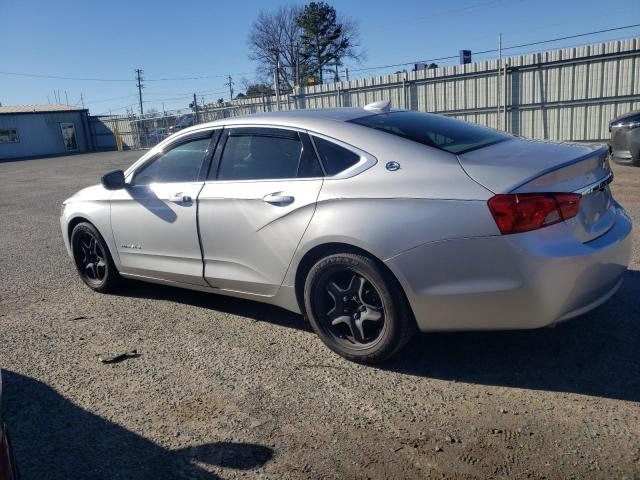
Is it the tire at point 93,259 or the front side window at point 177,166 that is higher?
the front side window at point 177,166

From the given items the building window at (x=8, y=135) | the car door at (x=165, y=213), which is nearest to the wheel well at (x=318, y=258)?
the car door at (x=165, y=213)

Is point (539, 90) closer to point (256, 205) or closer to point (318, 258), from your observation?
point (256, 205)

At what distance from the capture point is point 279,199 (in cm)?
389

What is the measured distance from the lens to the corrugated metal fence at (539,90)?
52.1 ft

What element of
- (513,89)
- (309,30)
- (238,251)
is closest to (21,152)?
(309,30)

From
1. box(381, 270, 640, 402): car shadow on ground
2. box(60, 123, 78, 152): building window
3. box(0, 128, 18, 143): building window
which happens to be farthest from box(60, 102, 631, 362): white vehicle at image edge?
box(60, 123, 78, 152): building window

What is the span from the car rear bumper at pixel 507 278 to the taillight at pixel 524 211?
0.04 meters

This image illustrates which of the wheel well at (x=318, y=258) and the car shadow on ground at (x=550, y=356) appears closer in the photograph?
the car shadow on ground at (x=550, y=356)

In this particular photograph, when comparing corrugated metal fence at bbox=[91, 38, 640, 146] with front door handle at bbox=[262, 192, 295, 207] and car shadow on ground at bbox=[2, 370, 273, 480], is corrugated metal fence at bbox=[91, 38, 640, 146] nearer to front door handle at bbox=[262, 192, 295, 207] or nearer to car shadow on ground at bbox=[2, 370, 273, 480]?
front door handle at bbox=[262, 192, 295, 207]

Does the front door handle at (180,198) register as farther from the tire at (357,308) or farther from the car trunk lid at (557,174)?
the car trunk lid at (557,174)

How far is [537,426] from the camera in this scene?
9.61 feet

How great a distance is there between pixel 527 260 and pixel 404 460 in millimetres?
1186

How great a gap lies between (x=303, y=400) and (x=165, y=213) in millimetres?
2060

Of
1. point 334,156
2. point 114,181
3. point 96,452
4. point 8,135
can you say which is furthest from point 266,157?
point 8,135
